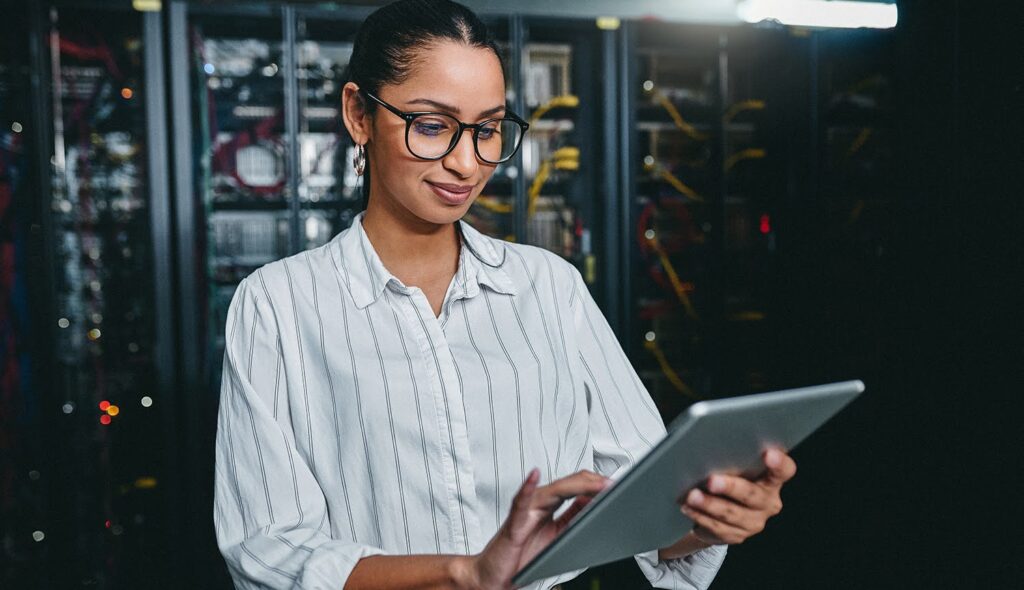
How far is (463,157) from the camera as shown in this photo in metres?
0.87

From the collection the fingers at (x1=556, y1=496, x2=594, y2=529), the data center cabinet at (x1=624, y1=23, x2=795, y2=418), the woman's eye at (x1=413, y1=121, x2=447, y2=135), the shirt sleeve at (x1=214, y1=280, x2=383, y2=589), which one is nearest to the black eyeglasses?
the woman's eye at (x1=413, y1=121, x2=447, y2=135)

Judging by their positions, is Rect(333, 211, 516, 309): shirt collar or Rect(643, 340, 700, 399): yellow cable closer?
Rect(333, 211, 516, 309): shirt collar

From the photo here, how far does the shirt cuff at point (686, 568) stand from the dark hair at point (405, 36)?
63 centimetres

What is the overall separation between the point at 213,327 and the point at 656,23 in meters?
2.15

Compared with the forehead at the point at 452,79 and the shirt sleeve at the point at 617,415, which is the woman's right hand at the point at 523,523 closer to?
the shirt sleeve at the point at 617,415

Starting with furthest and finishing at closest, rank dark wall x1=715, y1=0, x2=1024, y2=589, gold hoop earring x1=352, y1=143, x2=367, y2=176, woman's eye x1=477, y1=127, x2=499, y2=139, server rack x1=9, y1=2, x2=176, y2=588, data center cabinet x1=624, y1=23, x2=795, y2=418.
Answer: data center cabinet x1=624, y1=23, x2=795, y2=418, server rack x1=9, y1=2, x2=176, y2=588, dark wall x1=715, y1=0, x2=1024, y2=589, gold hoop earring x1=352, y1=143, x2=367, y2=176, woman's eye x1=477, y1=127, x2=499, y2=139

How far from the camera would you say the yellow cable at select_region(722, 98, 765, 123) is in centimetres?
347

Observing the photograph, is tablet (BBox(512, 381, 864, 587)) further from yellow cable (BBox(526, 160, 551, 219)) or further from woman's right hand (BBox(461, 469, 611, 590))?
yellow cable (BBox(526, 160, 551, 219))

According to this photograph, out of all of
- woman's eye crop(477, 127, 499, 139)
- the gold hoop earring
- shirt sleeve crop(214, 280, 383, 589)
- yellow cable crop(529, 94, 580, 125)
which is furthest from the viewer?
yellow cable crop(529, 94, 580, 125)

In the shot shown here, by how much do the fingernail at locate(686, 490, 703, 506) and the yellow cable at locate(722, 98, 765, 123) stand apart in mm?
3059

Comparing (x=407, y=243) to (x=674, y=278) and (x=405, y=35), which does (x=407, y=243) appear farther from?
(x=674, y=278)

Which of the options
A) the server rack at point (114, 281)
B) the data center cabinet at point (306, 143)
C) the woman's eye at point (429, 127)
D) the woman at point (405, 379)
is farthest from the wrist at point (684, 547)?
the server rack at point (114, 281)

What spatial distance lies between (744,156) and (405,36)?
288 cm

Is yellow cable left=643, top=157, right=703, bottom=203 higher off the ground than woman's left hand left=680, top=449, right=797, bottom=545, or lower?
higher
